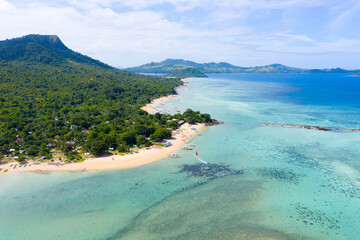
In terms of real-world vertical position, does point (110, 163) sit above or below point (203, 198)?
above

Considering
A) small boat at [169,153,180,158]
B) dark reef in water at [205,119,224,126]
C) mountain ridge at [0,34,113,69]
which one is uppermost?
mountain ridge at [0,34,113,69]

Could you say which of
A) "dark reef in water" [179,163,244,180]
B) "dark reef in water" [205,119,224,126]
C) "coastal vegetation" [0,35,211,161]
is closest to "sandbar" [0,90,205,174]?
"coastal vegetation" [0,35,211,161]

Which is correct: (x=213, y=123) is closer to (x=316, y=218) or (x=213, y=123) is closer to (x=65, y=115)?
(x=316, y=218)

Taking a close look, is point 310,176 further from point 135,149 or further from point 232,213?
point 135,149

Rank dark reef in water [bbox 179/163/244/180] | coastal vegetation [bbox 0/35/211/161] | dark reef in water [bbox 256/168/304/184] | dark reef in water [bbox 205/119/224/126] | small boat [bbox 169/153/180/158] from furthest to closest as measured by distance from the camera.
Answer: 1. dark reef in water [bbox 205/119/224/126]
2. coastal vegetation [bbox 0/35/211/161]
3. small boat [bbox 169/153/180/158]
4. dark reef in water [bbox 179/163/244/180]
5. dark reef in water [bbox 256/168/304/184]

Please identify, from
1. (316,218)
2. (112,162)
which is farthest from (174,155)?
(316,218)

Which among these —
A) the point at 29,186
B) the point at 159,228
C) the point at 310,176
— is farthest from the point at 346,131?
the point at 29,186

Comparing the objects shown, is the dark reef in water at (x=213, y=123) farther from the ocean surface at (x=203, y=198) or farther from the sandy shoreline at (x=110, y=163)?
the sandy shoreline at (x=110, y=163)

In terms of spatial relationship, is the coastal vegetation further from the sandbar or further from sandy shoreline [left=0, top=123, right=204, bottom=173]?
sandy shoreline [left=0, top=123, right=204, bottom=173]

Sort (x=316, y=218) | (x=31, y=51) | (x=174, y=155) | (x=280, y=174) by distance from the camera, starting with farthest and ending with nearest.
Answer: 1. (x=31, y=51)
2. (x=174, y=155)
3. (x=280, y=174)
4. (x=316, y=218)
